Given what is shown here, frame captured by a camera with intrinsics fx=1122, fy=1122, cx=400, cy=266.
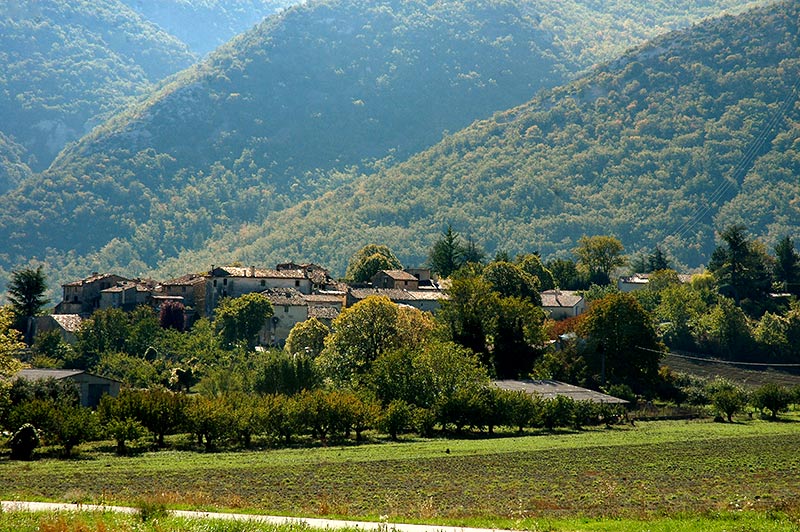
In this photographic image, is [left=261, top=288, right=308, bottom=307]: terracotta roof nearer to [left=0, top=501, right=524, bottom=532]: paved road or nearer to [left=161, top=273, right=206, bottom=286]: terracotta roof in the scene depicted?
[left=161, top=273, right=206, bottom=286]: terracotta roof

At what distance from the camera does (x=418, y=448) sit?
65.0 m

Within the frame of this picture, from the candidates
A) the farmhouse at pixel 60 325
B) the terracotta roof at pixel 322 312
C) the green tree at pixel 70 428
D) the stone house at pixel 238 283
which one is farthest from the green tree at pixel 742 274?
the green tree at pixel 70 428

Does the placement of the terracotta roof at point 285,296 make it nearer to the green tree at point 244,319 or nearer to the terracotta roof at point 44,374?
the green tree at point 244,319

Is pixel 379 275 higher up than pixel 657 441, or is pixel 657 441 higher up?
pixel 379 275

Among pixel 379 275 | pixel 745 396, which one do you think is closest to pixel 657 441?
pixel 745 396

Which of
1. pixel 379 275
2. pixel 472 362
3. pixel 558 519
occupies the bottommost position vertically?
pixel 558 519

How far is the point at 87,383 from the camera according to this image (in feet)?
274

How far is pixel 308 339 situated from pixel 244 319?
13203 mm

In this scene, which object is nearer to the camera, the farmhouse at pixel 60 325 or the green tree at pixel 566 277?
the farmhouse at pixel 60 325

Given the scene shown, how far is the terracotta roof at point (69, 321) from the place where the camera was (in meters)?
121

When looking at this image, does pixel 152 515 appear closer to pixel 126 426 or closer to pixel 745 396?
pixel 126 426

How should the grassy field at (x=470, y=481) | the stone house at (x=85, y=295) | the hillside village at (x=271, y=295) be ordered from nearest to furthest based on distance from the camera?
1. the grassy field at (x=470, y=481)
2. the hillside village at (x=271, y=295)
3. the stone house at (x=85, y=295)

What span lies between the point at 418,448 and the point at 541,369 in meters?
34.7

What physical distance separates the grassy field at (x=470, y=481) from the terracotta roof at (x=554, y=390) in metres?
15.6
